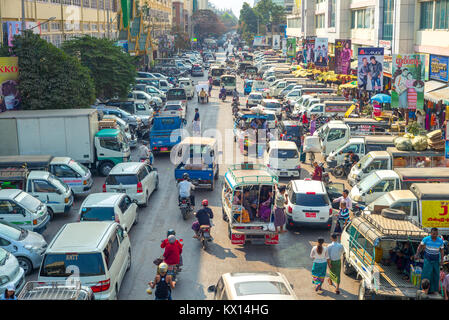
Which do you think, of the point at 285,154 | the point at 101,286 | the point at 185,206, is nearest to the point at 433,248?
the point at 101,286

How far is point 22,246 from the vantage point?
15.3 metres

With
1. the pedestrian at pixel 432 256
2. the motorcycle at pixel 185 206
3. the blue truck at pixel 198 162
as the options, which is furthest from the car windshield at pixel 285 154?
the pedestrian at pixel 432 256

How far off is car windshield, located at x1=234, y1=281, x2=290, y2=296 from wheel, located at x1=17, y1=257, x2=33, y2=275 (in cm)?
769

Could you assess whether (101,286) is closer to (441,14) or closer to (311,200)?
(311,200)

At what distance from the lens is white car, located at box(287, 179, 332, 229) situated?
18.2 metres

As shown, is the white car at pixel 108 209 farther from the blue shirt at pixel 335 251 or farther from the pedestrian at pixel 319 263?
the blue shirt at pixel 335 251

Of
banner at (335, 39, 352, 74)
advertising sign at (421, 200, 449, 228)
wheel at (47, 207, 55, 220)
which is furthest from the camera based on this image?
banner at (335, 39, 352, 74)

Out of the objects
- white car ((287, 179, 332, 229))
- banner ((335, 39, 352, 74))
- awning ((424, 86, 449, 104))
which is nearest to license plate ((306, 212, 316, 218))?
white car ((287, 179, 332, 229))

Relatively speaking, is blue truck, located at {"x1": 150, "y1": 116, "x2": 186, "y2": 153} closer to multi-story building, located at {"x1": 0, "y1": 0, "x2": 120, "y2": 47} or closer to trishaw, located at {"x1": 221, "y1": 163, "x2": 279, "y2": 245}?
multi-story building, located at {"x1": 0, "y1": 0, "x2": 120, "y2": 47}

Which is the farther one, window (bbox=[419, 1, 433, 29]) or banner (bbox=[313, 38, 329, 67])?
banner (bbox=[313, 38, 329, 67])

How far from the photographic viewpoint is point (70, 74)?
31578mm

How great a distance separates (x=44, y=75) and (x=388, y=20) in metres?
26.3

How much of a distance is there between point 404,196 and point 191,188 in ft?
23.7

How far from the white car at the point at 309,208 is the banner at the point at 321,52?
3593cm
